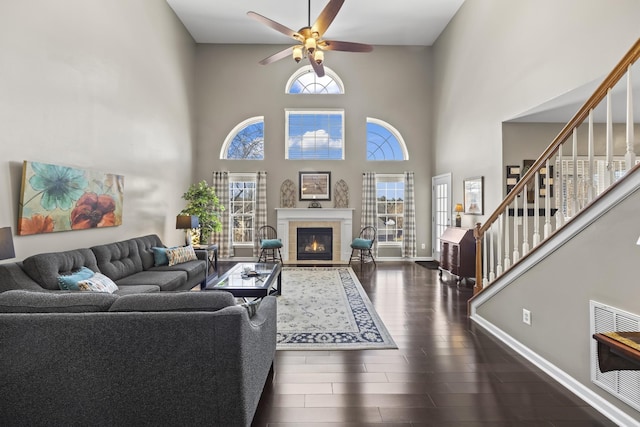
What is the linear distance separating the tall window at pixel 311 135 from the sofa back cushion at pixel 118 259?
4.62m

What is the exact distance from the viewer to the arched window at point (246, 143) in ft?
27.4

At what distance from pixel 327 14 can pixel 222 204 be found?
529cm

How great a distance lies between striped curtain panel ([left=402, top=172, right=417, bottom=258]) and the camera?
822 cm

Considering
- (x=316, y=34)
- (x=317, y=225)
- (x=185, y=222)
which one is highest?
(x=316, y=34)

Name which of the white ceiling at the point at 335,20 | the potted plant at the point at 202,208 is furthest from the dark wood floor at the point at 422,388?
the white ceiling at the point at 335,20

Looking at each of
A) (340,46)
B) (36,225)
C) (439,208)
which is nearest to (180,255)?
(36,225)

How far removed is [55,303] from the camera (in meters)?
1.86

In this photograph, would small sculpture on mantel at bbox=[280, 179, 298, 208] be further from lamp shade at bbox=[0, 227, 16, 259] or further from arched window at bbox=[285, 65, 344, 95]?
lamp shade at bbox=[0, 227, 16, 259]

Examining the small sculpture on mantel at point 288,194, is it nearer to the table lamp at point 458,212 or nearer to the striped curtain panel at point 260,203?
the striped curtain panel at point 260,203

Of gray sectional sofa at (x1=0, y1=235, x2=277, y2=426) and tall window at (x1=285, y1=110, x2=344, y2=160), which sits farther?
tall window at (x1=285, y1=110, x2=344, y2=160)

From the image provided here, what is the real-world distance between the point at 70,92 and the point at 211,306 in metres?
3.55

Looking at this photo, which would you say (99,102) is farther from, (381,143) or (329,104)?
(381,143)

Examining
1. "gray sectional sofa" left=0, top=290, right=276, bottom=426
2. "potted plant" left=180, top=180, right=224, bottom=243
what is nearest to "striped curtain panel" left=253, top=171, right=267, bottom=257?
"potted plant" left=180, top=180, right=224, bottom=243

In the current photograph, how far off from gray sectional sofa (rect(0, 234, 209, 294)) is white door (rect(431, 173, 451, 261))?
5196 millimetres
